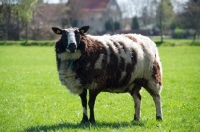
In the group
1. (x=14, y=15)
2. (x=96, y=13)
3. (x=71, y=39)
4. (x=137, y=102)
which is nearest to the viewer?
(x=71, y=39)

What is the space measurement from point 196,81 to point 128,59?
9680 mm

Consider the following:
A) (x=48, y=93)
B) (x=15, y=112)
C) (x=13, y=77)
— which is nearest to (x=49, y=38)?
(x=13, y=77)

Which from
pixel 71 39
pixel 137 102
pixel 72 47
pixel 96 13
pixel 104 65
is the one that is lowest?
pixel 137 102

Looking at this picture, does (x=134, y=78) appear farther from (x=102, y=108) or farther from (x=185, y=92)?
(x=185, y=92)

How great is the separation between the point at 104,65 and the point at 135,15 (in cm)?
8765

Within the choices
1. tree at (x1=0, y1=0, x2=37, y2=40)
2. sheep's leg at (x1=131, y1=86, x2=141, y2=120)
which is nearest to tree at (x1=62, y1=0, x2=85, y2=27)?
tree at (x1=0, y1=0, x2=37, y2=40)

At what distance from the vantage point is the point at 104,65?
879cm

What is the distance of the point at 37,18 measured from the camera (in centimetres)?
7694

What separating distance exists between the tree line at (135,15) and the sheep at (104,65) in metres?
44.1

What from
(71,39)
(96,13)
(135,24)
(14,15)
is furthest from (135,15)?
(71,39)

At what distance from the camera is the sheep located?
859cm

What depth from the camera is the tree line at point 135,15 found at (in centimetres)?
6097

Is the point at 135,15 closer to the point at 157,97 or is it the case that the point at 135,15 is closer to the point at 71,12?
the point at 71,12

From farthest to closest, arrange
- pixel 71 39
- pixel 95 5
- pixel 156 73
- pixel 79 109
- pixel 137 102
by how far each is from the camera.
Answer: pixel 95 5 → pixel 79 109 → pixel 137 102 → pixel 156 73 → pixel 71 39
